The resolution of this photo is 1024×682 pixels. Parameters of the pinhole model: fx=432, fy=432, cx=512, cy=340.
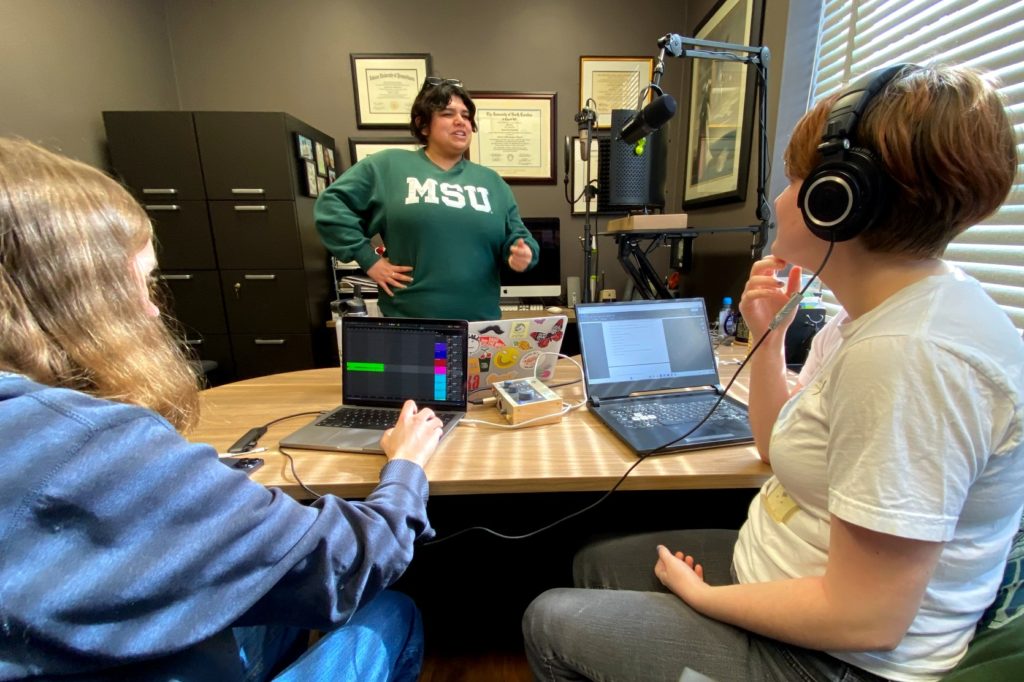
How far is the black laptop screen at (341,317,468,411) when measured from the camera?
1.02m

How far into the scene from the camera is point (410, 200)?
1.61 meters

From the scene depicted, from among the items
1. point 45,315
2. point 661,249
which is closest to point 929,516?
point 45,315

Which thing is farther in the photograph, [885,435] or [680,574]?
[680,574]

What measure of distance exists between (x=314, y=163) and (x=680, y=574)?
2.70m

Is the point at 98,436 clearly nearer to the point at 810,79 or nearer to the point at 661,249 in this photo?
the point at 810,79

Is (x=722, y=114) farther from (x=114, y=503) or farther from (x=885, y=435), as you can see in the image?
(x=114, y=503)

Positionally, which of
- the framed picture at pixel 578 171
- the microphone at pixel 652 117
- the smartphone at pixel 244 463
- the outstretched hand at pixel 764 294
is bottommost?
the smartphone at pixel 244 463

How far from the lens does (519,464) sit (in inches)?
33.3

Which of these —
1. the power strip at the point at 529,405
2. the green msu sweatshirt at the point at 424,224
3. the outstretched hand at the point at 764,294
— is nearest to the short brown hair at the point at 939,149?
the outstretched hand at the point at 764,294

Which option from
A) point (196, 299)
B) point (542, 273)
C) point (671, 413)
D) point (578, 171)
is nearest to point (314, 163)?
point (196, 299)

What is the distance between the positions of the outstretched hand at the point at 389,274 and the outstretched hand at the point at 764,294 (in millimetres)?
1148

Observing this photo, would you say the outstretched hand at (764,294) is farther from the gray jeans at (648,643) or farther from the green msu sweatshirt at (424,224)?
the green msu sweatshirt at (424,224)

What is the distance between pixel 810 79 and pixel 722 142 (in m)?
0.46

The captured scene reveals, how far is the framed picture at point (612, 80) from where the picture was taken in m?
2.71
